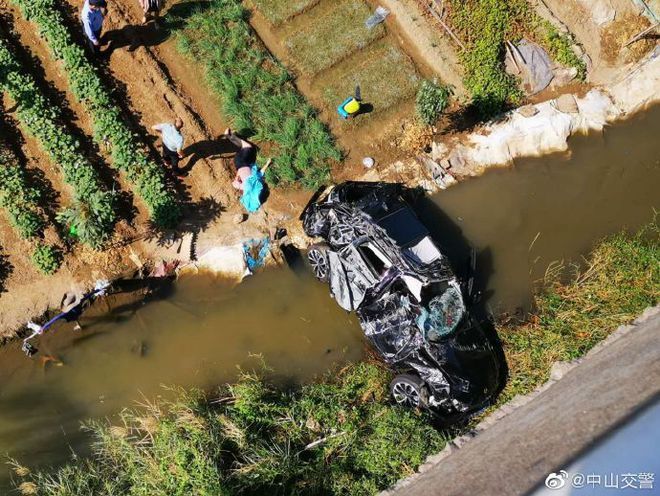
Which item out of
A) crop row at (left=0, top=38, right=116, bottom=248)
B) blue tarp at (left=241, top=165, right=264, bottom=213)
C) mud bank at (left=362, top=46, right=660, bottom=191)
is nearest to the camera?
crop row at (left=0, top=38, right=116, bottom=248)

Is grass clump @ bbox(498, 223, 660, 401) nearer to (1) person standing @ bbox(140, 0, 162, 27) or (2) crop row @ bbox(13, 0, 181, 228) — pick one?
(2) crop row @ bbox(13, 0, 181, 228)

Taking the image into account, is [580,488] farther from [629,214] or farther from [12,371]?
[12,371]

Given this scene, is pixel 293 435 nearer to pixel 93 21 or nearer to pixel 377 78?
pixel 377 78

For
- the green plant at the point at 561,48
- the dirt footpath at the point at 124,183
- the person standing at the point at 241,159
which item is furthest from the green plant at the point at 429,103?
the person standing at the point at 241,159

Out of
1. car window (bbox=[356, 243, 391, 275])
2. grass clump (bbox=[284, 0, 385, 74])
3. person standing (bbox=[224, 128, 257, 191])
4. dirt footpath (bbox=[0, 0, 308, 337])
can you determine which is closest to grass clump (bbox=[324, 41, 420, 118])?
grass clump (bbox=[284, 0, 385, 74])

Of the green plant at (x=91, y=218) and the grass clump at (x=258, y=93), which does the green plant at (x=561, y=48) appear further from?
the green plant at (x=91, y=218)

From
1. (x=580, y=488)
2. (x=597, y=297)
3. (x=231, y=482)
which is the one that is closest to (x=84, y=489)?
(x=231, y=482)
